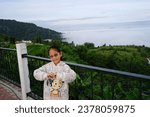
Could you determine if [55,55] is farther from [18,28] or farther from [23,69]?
[18,28]

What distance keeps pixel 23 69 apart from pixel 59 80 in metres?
2.65

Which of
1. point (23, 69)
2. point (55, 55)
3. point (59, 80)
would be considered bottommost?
point (23, 69)

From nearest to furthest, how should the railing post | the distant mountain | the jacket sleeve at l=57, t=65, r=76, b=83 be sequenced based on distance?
the jacket sleeve at l=57, t=65, r=76, b=83 < the railing post < the distant mountain

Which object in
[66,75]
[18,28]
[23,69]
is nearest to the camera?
[66,75]

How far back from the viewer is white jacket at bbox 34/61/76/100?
3817 mm

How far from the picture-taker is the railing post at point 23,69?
6.23 meters

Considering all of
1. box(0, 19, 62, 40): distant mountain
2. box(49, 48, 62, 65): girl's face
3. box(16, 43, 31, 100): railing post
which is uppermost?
box(0, 19, 62, 40): distant mountain

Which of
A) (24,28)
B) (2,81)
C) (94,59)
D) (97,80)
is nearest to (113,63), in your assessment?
(94,59)

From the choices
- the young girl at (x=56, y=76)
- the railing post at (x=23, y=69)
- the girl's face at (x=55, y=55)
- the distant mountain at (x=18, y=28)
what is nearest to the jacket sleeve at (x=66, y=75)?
the young girl at (x=56, y=76)

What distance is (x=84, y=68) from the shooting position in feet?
14.8

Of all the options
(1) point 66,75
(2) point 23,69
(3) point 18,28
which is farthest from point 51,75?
(3) point 18,28

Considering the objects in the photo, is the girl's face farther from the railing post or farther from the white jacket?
the railing post

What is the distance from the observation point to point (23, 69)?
6316 millimetres

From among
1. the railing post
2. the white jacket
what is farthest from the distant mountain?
the white jacket
